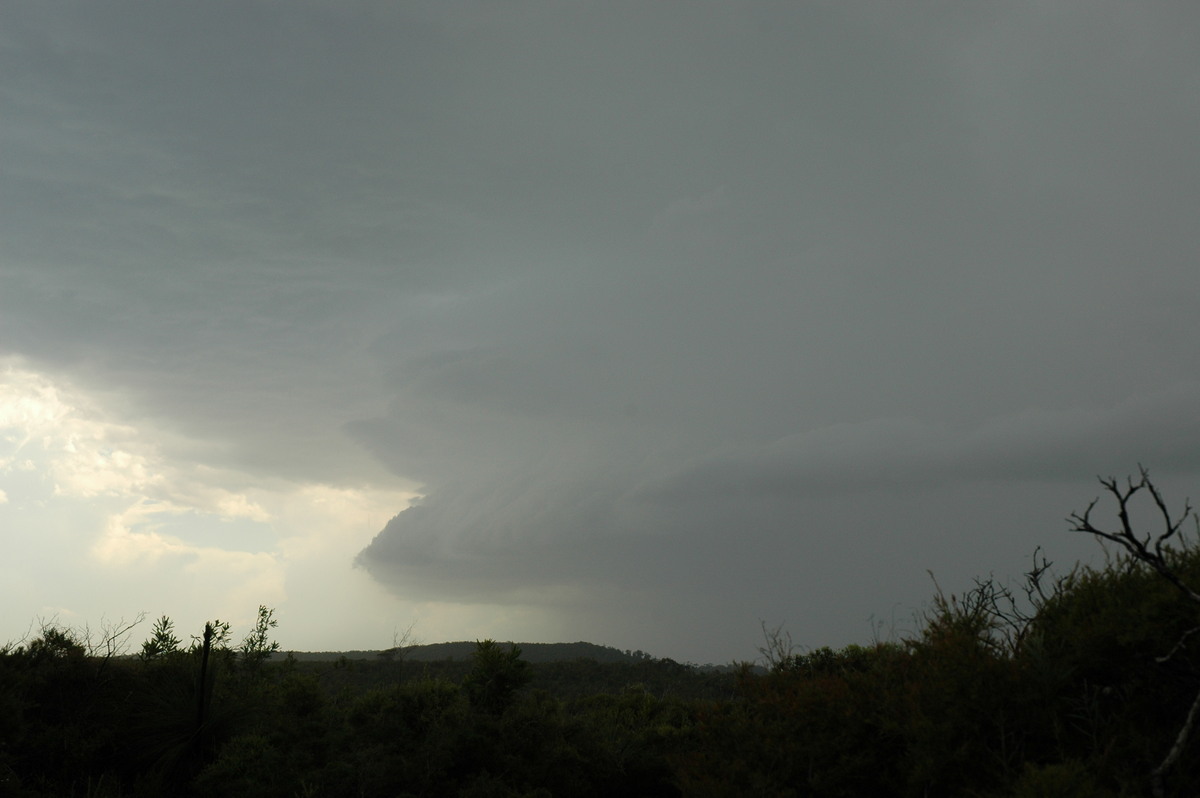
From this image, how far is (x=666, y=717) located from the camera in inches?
854

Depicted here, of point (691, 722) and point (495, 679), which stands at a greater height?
point (495, 679)

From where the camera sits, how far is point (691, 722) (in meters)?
21.6

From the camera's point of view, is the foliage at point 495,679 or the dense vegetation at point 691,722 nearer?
the dense vegetation at point 691,722

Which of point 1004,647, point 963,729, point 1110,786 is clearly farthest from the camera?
point 1004,647

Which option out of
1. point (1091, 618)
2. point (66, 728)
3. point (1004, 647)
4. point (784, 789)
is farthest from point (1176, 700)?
point (66, 728)

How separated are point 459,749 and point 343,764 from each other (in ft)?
7.82

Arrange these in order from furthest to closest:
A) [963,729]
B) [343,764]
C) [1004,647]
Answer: [343,764]
[1004,647]
[963,729]

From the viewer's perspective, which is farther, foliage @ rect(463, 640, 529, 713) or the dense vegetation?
foliage @ rect(463, 640, 529, 713)

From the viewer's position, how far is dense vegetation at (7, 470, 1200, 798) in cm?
916

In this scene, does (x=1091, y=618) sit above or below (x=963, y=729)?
above

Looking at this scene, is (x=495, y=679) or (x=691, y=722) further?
(x=691, y=722)

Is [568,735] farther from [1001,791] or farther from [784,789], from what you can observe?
[1001,791]

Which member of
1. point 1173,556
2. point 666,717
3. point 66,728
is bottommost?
point 666,717

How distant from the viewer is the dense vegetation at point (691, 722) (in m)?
9.16
